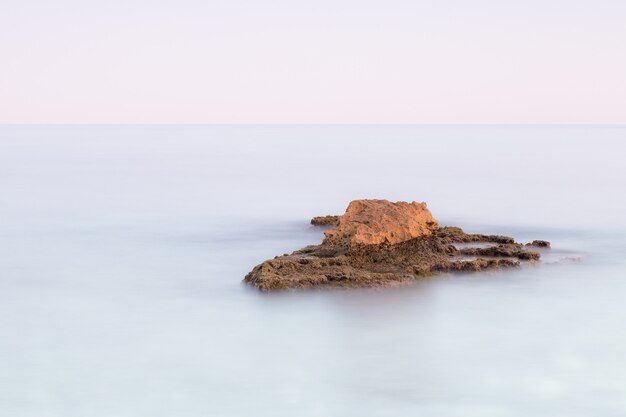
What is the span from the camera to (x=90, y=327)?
9.91m

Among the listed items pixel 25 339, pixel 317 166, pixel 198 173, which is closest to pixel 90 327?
pixel 25 339

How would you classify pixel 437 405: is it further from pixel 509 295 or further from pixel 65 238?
pixel 65 238

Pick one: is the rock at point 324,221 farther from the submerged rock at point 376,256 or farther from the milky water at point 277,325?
the submerged rock at point 376,256

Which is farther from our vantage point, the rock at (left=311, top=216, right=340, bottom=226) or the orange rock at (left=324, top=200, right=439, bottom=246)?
the rock at (left=311, top=216, right=340, bottom=226)

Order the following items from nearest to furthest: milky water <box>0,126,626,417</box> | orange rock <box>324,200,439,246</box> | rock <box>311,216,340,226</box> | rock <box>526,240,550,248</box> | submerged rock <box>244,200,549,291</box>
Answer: milky water <box>0,126,626,417</box> → submerged rock <box>244,200,549,291</box> → orange rock <box>324,200,439,246</box> → rock <box>526,240,550,248</box> → rock <box>311,216,340,226</box>

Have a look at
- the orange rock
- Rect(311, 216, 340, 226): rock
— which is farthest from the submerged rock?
Rect(311, 216, 340, 226): rock

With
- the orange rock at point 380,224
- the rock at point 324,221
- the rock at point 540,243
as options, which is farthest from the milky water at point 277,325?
the orange rock at point 380,224

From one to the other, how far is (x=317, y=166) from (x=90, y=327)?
23324 mm

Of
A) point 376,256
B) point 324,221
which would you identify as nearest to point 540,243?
point 376,256

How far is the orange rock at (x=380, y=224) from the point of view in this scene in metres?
11.8

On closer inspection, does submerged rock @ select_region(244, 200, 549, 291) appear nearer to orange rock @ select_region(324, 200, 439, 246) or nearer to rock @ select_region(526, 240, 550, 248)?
orange rock @ select_region(324, 200, 439, 246)

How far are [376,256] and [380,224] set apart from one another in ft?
1.30

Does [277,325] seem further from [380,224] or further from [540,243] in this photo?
[540,243]

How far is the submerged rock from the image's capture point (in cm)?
1110
